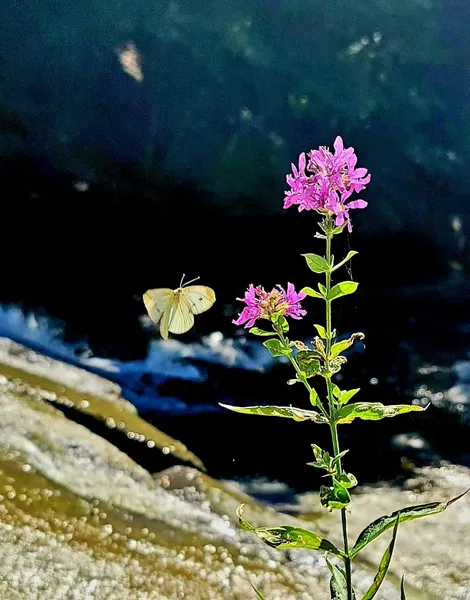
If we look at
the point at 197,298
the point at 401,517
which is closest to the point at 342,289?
the point at 401,517

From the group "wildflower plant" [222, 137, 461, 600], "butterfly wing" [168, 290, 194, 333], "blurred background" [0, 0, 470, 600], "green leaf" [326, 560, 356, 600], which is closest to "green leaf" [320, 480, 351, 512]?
"wildflower plant" [222, 137, 461, 600]

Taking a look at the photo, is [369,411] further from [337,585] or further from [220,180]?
[220,180]

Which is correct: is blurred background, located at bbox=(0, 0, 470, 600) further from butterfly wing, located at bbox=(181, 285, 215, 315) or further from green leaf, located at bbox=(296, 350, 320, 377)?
green leaf, located at bbox=(296, 350, 320, 377)

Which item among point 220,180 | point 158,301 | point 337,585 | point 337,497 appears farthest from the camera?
point 220,180

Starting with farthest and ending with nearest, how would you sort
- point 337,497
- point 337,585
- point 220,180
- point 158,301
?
point 220,180 < point 158,301 < point 337,585 < point 337,497

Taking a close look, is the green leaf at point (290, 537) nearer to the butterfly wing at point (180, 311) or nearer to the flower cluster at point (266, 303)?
the flower cluster at point (266, 303)
